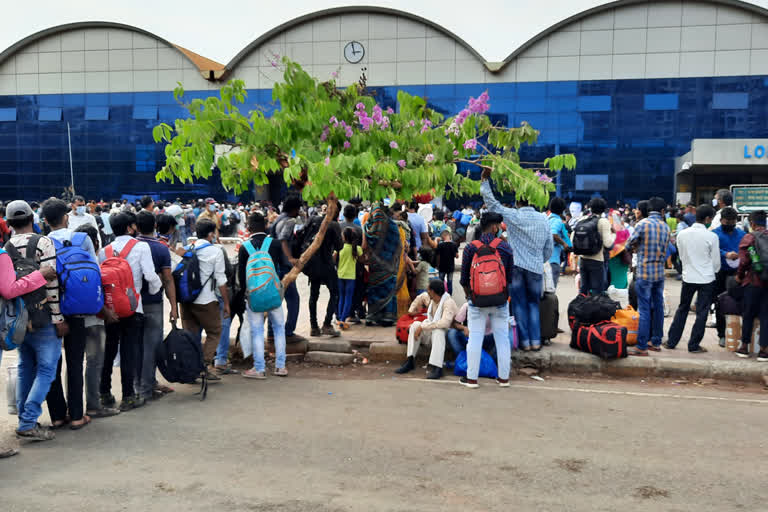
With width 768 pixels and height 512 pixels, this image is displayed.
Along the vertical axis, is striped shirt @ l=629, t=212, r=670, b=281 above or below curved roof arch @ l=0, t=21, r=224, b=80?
below

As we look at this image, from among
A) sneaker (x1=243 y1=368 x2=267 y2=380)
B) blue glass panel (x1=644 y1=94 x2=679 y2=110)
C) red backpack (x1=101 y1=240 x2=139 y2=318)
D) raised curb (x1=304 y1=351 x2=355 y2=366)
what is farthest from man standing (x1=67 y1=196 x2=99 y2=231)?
blue glass panel (x1=644 y1=94 x2=679 y2=110)

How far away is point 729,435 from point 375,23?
30.7m

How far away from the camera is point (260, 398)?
6555 mm

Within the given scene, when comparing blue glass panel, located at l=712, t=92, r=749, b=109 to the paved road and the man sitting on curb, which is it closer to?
the paved road

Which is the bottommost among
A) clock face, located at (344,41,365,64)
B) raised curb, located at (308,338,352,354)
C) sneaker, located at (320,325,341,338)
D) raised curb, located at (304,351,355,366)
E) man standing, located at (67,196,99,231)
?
raised curb, located at (304,351,355,366)

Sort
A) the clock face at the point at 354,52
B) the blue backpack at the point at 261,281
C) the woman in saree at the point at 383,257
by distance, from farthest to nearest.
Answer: the clock face at the point at 354,52, the woman in saree at the point at 383,257, the blue backpack at the point at 261,281

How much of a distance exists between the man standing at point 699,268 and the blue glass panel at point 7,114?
1529 inches

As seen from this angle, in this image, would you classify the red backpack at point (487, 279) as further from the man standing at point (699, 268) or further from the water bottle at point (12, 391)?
the water bottle at point (12, 391)

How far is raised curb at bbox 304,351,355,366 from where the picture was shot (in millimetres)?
8148

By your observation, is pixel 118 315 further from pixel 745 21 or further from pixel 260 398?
pixel 745 21

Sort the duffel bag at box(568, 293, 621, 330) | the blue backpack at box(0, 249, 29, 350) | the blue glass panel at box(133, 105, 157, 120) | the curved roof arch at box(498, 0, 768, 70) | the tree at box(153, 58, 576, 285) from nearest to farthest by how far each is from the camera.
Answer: the blue backpack at box(0, 249, 29, 350), the tree at box(153, 58, 576, 285), the duffel bag at box(568, 293, 621, 330), the curved roof arch at box(498, 0, 768, 70), the blue glass panel at box(133, 105, 157, 120)

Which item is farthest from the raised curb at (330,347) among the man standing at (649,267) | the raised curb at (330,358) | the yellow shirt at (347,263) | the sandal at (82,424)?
the man standing at (649,267)

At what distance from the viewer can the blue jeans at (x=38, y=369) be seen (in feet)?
17.2

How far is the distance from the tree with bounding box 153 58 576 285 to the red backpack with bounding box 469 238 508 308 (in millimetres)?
729
